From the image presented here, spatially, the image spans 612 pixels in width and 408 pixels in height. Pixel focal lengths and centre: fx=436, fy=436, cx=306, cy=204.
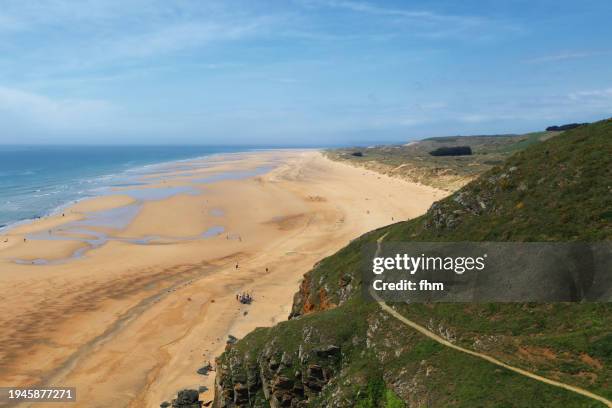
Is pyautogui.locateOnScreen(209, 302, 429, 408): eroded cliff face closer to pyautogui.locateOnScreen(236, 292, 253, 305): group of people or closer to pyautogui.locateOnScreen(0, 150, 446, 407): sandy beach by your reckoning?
pyautogui.locateOnScreen(0, 150, 446, 407): sandy beach

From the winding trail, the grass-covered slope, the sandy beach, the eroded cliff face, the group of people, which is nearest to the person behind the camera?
the winding trail

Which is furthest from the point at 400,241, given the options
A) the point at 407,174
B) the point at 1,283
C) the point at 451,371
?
the point at 407,174

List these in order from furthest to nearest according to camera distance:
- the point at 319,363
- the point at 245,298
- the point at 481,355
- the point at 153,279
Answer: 1. the point at 153,279
2. the point at 245,298
3. the point at 319,363
4. the point at 481,355

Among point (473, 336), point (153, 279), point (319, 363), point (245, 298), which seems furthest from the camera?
point (153, 279)

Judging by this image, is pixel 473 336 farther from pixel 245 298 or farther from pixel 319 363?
pixel 245 298

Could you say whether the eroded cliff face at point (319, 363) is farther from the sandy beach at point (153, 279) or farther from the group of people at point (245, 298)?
the group of people at point (245, 298)

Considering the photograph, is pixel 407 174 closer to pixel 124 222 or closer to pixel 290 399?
pixel 124 222

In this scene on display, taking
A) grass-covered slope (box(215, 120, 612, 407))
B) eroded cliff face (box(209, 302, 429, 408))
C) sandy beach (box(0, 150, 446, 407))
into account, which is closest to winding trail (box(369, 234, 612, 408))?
grass-covered slope (box(215, 120, 612, 407))

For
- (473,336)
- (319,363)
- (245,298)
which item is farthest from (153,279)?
(473,336)
